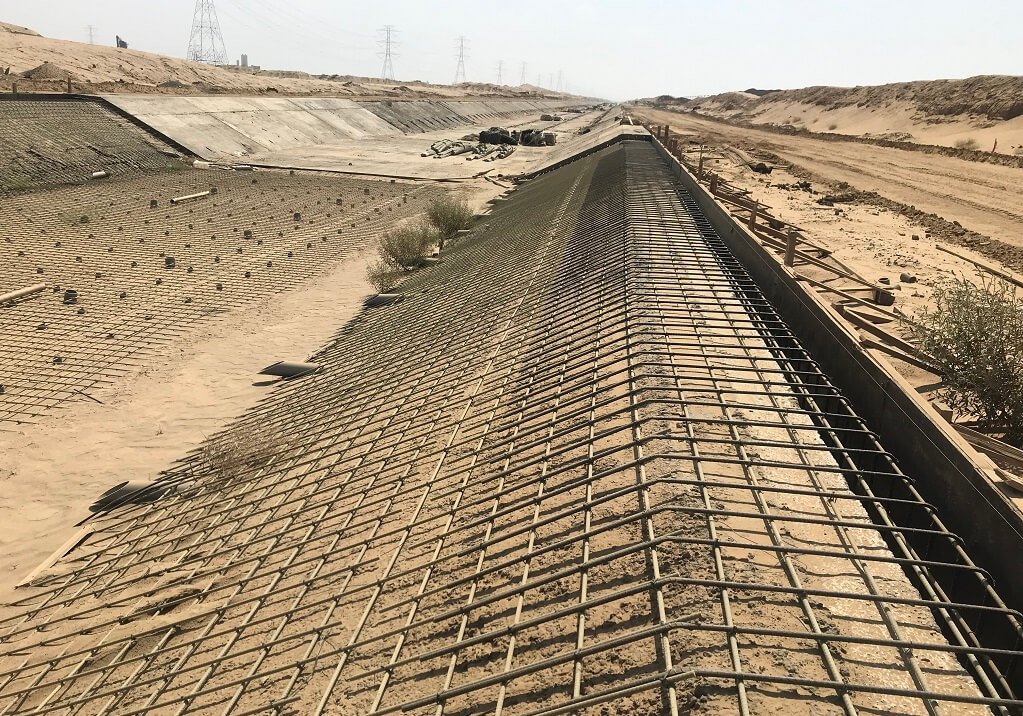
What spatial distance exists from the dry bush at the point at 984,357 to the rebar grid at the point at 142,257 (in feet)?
42.8

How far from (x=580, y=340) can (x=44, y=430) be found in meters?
8.17

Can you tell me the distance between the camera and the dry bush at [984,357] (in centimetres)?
757

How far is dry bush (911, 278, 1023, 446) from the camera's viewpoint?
7566 millimetres

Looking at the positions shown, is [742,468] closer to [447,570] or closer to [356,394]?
[447,570]

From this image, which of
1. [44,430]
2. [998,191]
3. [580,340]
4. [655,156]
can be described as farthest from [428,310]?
[998,191]

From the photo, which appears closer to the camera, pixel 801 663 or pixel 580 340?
pixel 801 663

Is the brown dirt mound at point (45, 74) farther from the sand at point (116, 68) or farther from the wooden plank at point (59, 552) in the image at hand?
the wooden plank at point (59, 552)

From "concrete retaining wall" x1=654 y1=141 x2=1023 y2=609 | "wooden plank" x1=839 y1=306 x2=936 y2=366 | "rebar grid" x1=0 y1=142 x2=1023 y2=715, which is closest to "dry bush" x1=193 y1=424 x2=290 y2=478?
"rebar grid" x1=0 y1=142 x2=1023 y2=715

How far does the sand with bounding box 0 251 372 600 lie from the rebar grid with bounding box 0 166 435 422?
617mm

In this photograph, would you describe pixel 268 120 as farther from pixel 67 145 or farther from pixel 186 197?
pixel 186 197

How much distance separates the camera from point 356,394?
980 cm

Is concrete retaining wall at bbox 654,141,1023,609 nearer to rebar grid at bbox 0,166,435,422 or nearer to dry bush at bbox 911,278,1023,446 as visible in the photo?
dry bush at bbox 911,278,1023,446

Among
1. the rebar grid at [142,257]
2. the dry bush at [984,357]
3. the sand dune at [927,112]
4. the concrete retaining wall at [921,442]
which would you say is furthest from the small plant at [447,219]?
the sand dune at [927,112]

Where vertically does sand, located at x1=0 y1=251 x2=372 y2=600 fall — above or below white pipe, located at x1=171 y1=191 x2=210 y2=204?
below
